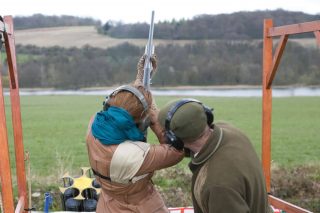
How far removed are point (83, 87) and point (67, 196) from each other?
50170 millimetres

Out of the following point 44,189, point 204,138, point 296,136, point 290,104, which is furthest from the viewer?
point 290,104

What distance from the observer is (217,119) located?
1002 inches

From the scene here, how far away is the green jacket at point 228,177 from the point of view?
1879 mm

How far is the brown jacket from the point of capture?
7.41 feet

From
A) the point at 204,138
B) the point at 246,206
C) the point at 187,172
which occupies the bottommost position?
the point at 187,172

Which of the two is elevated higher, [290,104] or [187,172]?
[187,172]

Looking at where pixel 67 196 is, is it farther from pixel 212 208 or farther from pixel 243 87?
pixel 243 87

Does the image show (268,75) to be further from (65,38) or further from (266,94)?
(65,38)

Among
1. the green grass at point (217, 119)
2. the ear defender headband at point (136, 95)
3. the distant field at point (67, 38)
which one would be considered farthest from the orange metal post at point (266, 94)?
the distant field at point (67, 38)

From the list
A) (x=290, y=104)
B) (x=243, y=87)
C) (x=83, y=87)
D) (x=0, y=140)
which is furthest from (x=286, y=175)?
(x=83, y=87)

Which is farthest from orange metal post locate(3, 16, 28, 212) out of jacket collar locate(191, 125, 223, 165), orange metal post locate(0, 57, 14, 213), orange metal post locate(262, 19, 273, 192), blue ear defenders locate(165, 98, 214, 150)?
orange metal post locate(262, 19, 273, 192)

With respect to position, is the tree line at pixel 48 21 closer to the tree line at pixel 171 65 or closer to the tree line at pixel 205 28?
the tree line at pixel 205 28

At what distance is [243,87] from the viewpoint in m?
50.9

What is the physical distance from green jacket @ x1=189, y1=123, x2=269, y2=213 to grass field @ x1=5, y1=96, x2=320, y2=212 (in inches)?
160
